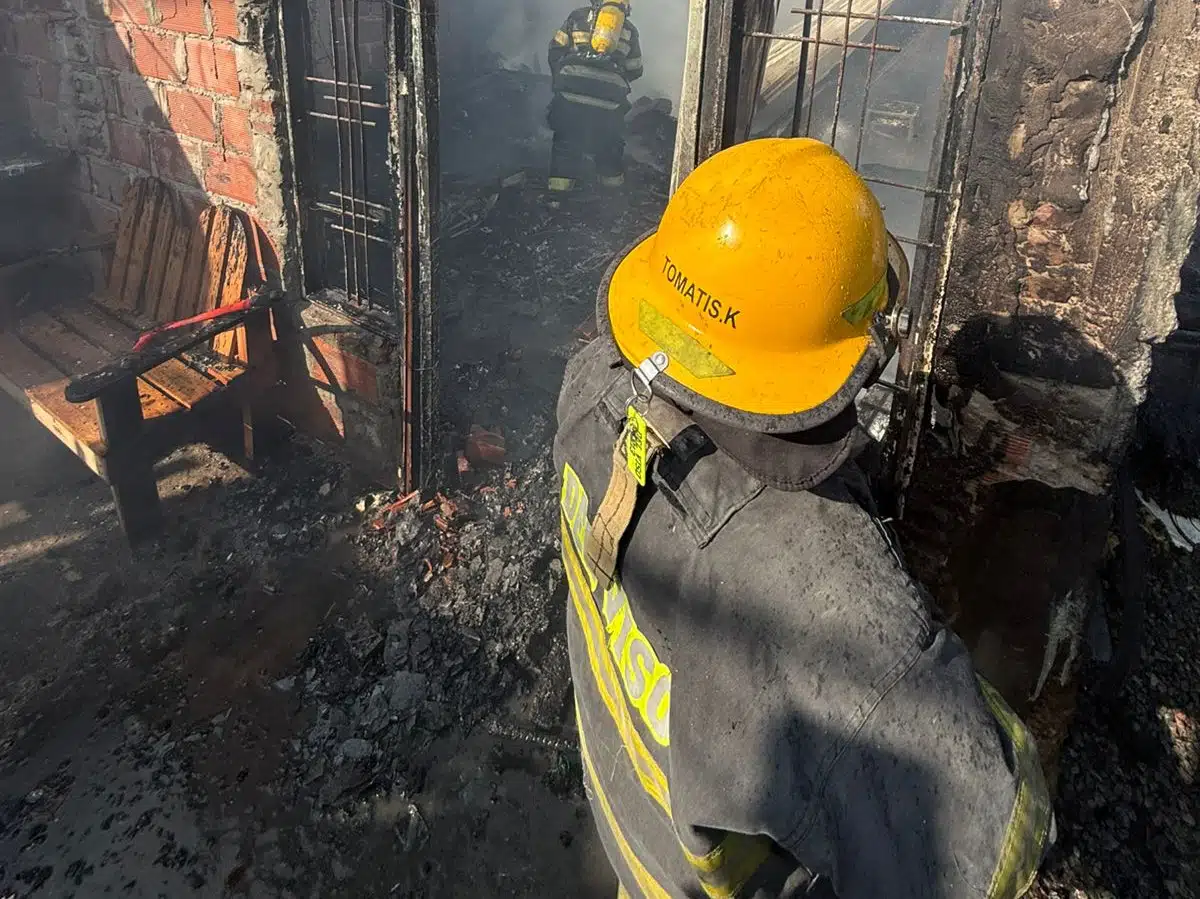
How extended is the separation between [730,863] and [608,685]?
54 centimetres

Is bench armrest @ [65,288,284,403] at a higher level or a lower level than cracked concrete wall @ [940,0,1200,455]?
lower

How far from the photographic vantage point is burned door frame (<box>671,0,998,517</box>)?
2031mm

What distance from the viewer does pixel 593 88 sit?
9.20m

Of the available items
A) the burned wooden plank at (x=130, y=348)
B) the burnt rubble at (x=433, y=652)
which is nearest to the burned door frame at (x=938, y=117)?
the burnt rubble at (x=433, y=652)

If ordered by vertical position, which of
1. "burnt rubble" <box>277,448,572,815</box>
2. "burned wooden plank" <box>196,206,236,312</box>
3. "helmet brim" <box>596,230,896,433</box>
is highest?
"helmet brim" <box>596,230,896,433</box>

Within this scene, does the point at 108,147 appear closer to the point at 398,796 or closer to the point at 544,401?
the point at 544,401

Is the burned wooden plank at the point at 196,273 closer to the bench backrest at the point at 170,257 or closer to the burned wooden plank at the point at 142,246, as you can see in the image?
the bench backrest at the point at 170,257

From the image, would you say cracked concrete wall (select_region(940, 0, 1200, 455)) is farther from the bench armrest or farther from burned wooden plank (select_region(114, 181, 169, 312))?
burned wooden plank (select_region(114, 181, 169, 312))

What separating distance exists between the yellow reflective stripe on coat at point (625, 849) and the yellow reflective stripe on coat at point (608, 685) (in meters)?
0.25

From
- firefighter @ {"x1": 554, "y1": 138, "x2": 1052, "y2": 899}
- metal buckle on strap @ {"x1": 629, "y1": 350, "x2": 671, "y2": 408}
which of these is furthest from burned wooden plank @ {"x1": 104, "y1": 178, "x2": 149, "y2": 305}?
metal buckle on strap @ {"x1": 629, "y1": 350, "x2": 671, "y2": 408}

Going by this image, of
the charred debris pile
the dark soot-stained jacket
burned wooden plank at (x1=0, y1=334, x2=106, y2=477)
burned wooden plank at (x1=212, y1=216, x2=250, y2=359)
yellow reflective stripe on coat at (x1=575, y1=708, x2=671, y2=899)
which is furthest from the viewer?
burned wooden plank at (x1=212, y1=216, x2=250, y2=359)

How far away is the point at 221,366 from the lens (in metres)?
4.80

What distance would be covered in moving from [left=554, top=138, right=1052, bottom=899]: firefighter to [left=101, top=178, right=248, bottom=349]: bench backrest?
4012 millimetres

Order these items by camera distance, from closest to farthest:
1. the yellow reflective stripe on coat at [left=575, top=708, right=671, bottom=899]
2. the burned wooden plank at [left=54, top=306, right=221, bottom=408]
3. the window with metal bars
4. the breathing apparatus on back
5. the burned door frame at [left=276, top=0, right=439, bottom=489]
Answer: the yellow reflective stripe on coat at [left=575, top=708, right=671, bottom=899]
the burned door frame at [left=276, top=0, right=439, bottom=489]
the window with metal bars
the burned wooden plank at [left=54, top=306, right=221, bottom=408]
the breathing apparatus on back
